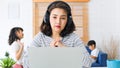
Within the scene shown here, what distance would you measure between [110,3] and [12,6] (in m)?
2.69

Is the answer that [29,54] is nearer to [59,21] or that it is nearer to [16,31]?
[59,21]

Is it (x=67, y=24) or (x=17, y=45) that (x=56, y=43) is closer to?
(x=67, y=24)

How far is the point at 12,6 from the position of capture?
6.83m

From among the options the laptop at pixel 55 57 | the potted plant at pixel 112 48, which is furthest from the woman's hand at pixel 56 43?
the potted plant at pixel 112 48

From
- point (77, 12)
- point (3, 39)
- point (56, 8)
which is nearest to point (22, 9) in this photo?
point (3, 39)

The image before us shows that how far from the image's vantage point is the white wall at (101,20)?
666 centimetres

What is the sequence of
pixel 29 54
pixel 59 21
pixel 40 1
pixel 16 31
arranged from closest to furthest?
pixel 29 54 < pixel 59 21 < pixel 16 31 < pixel 40 1

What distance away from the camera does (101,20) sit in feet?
22.3

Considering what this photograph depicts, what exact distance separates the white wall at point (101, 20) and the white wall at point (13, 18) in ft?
5.64

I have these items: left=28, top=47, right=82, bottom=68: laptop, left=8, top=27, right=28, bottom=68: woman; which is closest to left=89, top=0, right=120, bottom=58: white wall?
left=8, top=27, right=28, bottom=68: woman

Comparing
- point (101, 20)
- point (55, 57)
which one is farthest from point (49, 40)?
point (101, 20)

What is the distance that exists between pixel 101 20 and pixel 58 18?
6.05 meters

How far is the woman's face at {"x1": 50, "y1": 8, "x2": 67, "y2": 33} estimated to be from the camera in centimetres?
89

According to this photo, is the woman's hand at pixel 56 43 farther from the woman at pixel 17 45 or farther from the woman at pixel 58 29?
the woman at pixel 17 45
